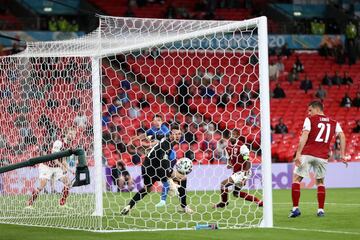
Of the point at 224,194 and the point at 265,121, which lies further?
the point at 224,194

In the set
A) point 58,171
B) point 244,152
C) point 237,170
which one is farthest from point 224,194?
point 58,171

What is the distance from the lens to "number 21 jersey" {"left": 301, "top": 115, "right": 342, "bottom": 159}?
52.2 ft

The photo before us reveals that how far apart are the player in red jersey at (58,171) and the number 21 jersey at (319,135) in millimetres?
4077

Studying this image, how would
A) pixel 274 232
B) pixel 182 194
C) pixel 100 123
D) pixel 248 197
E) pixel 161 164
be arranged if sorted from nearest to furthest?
pixel 274 232
pixel 100 123
pixel 182 194
pixel 161 164
pixel 248 197

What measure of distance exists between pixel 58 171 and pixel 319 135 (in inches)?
220

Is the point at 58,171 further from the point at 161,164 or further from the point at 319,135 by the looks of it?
the point at 319,135

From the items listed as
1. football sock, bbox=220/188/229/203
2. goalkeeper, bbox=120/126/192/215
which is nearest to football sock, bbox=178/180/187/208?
goalkeeper, bbox=120/126/192/215

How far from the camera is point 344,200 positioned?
21156 mm

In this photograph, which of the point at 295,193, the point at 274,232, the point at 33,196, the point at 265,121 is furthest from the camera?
the point at 33,196

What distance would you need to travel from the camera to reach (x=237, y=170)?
18016 millimetres

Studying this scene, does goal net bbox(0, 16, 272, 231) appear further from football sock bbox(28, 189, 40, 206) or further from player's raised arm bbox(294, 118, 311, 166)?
player's raised arm bbox(294, 118, 311, 166)

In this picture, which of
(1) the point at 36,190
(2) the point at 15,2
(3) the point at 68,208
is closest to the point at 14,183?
(1) the point at 36,190

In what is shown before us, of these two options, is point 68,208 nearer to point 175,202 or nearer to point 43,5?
point 175,202

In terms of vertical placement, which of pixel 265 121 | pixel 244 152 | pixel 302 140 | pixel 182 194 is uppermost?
pixel 265 121
